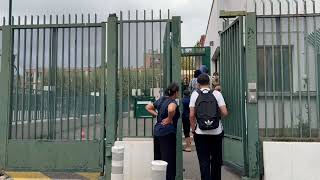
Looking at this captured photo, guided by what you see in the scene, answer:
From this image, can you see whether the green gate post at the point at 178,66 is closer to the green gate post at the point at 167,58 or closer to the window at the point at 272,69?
the green gate post at the point at 167,58

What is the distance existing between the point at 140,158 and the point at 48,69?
2393 millimetres

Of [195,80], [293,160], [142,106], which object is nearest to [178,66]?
[142,106]

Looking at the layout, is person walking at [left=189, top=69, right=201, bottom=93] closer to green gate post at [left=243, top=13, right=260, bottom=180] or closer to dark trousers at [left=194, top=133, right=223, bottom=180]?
green gate post at [left=243, top=13, right=260, bottom=180]

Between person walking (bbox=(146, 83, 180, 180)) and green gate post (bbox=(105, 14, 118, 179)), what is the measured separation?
932 millimetres

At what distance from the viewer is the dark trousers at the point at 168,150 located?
23.2ft

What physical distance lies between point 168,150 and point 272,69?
229 cm

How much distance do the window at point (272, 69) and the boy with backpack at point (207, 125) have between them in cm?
116

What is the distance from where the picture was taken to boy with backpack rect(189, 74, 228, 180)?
21.9 feet

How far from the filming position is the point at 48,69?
8.18 meters

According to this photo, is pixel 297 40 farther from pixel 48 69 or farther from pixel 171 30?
pixel 48 69

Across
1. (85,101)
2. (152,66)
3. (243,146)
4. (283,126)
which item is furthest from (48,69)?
(283,126)

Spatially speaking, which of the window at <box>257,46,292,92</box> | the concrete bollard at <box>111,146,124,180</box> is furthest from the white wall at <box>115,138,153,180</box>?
the window at <box>257,46,292,92</box>

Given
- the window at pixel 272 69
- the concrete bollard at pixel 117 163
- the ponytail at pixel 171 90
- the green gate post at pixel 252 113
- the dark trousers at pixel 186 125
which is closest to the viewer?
the concrete bollard at pixel 117 163

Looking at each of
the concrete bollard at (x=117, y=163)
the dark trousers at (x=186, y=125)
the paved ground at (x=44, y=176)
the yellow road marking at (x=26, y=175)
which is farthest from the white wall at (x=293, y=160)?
the yellow road marking at (x=26, y=175)
